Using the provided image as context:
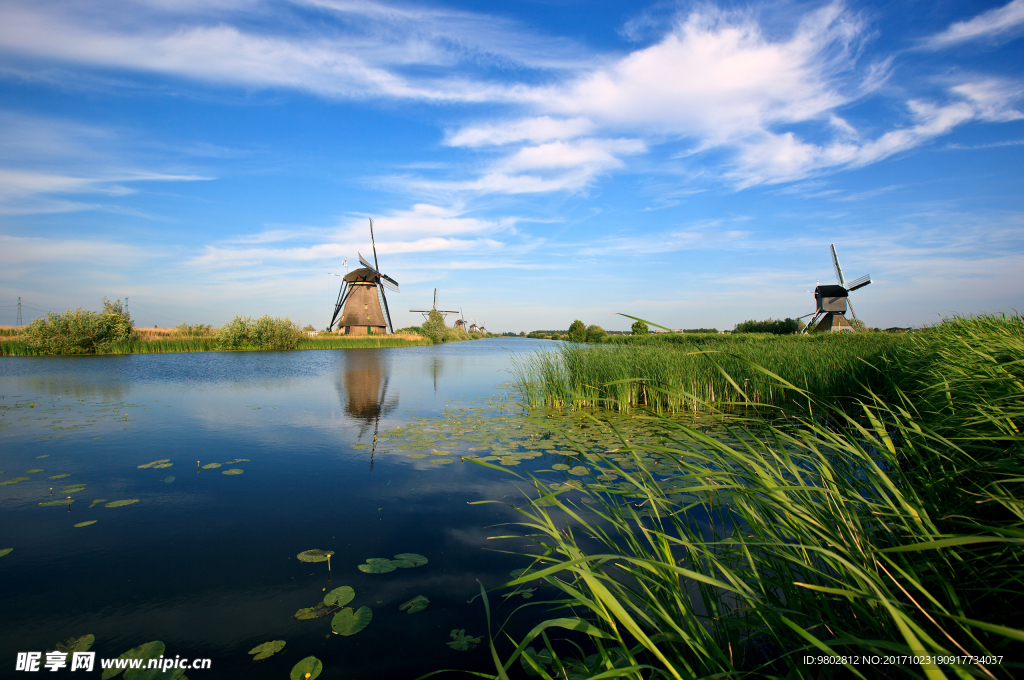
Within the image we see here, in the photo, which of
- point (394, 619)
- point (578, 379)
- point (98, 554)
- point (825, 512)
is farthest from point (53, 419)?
point (825, 512)

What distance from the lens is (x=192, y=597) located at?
2.71 m

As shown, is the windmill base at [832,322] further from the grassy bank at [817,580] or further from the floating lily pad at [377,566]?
the floating lily pad at [377,566]

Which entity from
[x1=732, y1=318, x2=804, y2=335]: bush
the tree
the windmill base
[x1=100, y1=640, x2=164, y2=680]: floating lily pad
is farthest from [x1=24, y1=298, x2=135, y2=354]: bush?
the windmill base

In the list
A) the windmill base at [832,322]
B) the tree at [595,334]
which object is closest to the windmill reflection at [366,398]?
the tree at [595,334]

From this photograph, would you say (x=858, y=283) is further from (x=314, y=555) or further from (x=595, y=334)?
(x=314, y=555)

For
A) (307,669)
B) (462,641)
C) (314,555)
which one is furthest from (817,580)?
(314,555)

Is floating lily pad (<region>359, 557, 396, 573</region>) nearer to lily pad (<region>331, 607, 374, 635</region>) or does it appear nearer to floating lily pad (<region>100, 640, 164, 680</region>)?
lily pad (<region>331, 607, 374, 635</region>)

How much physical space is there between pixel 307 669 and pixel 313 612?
18.1 inches

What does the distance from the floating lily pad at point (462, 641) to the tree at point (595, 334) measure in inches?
1472

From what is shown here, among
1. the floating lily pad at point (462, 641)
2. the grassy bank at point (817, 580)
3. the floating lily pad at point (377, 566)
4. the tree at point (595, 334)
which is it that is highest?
the tree at point (595, 334)

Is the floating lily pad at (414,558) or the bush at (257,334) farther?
the bush at (257,334)

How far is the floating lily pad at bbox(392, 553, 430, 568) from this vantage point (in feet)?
10.3

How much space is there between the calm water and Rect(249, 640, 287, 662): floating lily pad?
49mm

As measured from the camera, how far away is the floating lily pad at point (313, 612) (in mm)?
2518
